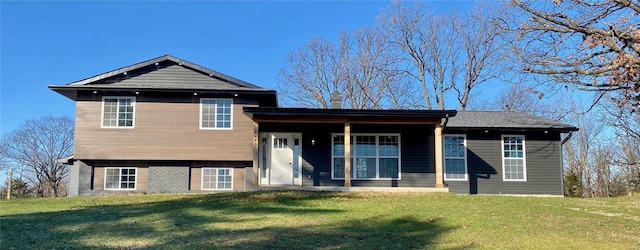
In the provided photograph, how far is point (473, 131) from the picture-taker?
17453 mm

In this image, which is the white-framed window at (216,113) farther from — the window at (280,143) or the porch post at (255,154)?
the porch post at (255,154)

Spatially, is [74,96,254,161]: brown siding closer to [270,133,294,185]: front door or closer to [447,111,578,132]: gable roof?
[270,133,294,185]: front door

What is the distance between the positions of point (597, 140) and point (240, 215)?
30.9 m

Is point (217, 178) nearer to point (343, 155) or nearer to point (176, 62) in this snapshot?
point (176, 62)

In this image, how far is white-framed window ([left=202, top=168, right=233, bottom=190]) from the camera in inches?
681

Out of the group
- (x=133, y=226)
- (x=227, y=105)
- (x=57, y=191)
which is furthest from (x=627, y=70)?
(x=57, y=191)

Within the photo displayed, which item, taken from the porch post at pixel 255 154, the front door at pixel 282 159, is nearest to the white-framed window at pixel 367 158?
the front door at pixel 282 159

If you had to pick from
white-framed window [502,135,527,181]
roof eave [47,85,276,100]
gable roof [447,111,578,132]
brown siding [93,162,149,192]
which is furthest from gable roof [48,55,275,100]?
white-framed window [502,135,527,181]

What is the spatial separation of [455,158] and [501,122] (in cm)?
222

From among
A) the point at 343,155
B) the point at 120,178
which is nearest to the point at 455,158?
the point at 343,155

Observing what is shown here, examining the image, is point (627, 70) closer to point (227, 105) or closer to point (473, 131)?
point (473, 131)

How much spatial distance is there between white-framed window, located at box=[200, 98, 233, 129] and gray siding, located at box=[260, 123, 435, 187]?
1.29 m

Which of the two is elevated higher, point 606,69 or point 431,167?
point 606,69

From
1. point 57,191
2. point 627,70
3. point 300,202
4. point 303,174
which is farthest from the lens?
point 57,191
